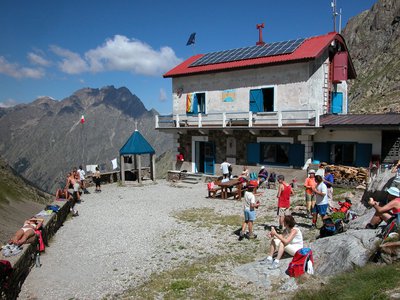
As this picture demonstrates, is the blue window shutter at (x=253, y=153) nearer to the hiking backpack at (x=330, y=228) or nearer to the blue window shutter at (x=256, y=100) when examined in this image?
the blue window shutter at (x=256, y=100)

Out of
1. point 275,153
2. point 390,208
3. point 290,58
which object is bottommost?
point 390,208

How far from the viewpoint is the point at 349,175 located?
16359 millimetres

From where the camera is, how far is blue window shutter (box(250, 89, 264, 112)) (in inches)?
808

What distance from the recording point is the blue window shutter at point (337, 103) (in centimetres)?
2136

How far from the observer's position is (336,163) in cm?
1819

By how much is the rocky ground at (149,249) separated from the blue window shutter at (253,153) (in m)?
4.15

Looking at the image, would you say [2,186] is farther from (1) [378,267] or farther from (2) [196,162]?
(1) [378,267]

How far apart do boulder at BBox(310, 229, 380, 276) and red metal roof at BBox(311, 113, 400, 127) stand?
981cm

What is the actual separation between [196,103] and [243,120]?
4.20 m

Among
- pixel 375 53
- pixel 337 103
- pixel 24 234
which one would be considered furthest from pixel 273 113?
pixel 375 53

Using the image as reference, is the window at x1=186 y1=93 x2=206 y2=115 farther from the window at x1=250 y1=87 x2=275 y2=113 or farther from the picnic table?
the picnic table

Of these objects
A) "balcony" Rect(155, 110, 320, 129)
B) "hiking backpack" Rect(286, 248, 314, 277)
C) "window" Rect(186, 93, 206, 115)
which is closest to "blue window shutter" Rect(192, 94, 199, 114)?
"window" Rect(186, 93, 206, 115)

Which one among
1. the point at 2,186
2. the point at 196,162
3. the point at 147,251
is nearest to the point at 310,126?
the point at 196,162

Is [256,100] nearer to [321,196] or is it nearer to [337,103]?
[337,103]
